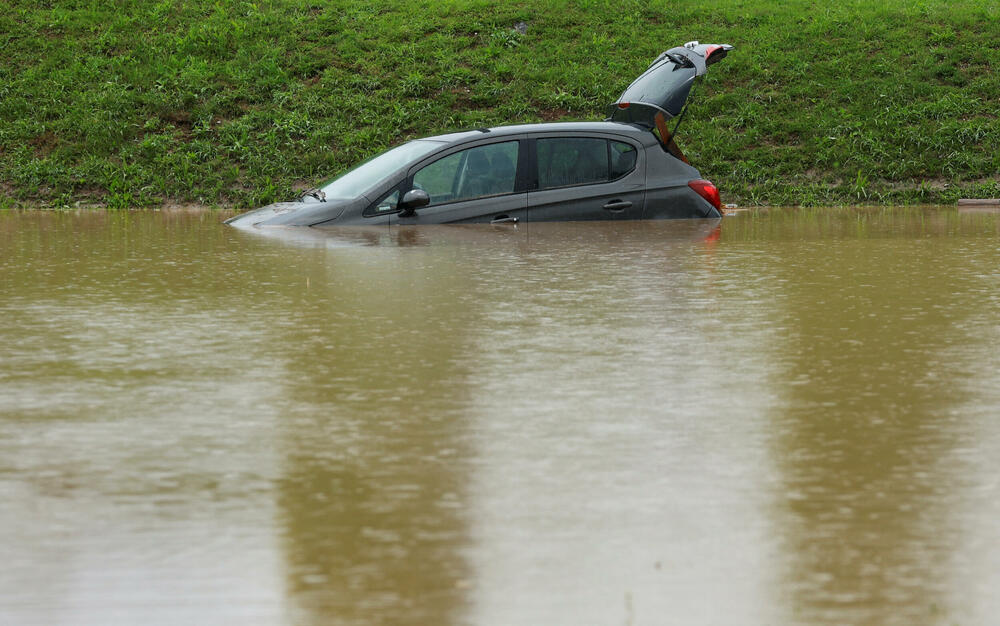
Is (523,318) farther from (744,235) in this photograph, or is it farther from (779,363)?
(744,235)

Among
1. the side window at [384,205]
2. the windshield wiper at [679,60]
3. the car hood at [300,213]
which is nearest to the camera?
the side window at [384,205]

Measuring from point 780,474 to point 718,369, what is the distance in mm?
1774

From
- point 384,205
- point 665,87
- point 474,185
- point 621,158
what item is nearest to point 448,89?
point 665,87

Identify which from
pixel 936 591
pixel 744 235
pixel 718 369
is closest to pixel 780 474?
pixel 936 591

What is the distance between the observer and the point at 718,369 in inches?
244

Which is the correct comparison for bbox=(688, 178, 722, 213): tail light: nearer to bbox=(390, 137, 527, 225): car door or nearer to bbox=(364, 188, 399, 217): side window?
bbox=(390, 137, 527, 225): car door

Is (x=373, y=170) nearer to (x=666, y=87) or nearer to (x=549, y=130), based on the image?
(x=549, y=130)

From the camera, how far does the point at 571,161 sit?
1356 centimetres

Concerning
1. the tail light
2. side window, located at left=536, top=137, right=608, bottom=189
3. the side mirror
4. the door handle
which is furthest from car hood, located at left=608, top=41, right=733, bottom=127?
the side mirror

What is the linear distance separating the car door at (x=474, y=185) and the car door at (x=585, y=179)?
0.16m

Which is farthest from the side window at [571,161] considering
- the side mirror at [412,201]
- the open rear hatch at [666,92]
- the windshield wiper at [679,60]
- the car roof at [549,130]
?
the windshield wiper at [679,60]

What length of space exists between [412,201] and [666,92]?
10.1ft

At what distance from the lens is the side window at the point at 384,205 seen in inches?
515

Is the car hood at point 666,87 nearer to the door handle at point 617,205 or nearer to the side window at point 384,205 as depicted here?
the door handle at point 617,205
